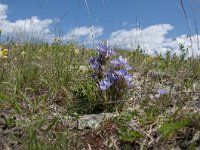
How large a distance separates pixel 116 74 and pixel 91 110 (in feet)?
1.23

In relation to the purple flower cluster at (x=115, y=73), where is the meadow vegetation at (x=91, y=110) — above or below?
below

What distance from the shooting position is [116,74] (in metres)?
3.54

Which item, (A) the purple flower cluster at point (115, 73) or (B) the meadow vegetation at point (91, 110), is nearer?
(B) the meadow vegetation at point (91, 110)

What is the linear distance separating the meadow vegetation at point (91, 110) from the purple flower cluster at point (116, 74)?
4cm

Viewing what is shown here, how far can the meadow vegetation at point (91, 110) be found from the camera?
2689mm

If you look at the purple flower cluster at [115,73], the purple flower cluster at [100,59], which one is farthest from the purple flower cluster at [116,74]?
the purple flower cluster at [100,59]

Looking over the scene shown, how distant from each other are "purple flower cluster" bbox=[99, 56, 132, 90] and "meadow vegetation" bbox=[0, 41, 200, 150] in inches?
1.6

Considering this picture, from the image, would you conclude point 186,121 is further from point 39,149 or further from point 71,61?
point 71,61

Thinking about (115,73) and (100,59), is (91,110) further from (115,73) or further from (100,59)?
(100,59)

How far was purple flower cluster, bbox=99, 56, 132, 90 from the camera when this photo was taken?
3.48 meters

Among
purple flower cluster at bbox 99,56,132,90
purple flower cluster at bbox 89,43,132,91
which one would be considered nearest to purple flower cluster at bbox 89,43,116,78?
purple flower cluster at bbox 89,43,132,91

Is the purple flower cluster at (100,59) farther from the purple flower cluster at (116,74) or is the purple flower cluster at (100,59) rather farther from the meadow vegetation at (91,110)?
the purple flower cluster at (116,74)

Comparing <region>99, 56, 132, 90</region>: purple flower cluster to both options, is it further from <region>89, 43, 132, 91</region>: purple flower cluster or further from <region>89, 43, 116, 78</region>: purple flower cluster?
<region>89, 43, 116, 78</region>: purple flower cluster

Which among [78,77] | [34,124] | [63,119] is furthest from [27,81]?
[34,124]
